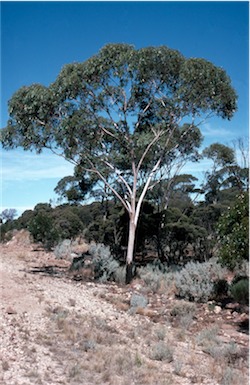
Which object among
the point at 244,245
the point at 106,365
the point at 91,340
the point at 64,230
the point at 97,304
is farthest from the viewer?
the point at 64,230

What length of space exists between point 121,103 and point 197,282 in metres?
7.00

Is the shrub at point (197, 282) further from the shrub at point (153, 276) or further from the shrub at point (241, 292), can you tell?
the shrub at point (241, 292)

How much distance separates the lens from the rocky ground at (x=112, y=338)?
5.82 meters

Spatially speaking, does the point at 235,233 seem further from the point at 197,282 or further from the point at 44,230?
the point at 44,230

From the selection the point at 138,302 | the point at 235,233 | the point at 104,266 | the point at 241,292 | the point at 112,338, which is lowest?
the point at 112,338

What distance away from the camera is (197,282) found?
11992 millimetres

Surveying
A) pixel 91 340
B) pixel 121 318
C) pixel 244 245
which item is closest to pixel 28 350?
pixel 91 340

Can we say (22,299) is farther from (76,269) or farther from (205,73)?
(205,73)

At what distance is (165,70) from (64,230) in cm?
1600

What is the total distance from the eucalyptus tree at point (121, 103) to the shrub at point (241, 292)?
14.3ft

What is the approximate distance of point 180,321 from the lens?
30.6ft

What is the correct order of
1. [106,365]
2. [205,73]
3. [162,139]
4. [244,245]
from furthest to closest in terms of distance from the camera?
[162,139] < [205,73] < [244,245] < [106,365]

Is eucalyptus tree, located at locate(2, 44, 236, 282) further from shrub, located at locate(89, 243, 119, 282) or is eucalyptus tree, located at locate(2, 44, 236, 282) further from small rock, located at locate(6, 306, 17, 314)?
small rock, located at locate(6, 306, 17, 314)

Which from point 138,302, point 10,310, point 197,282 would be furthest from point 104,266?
point 10,310
